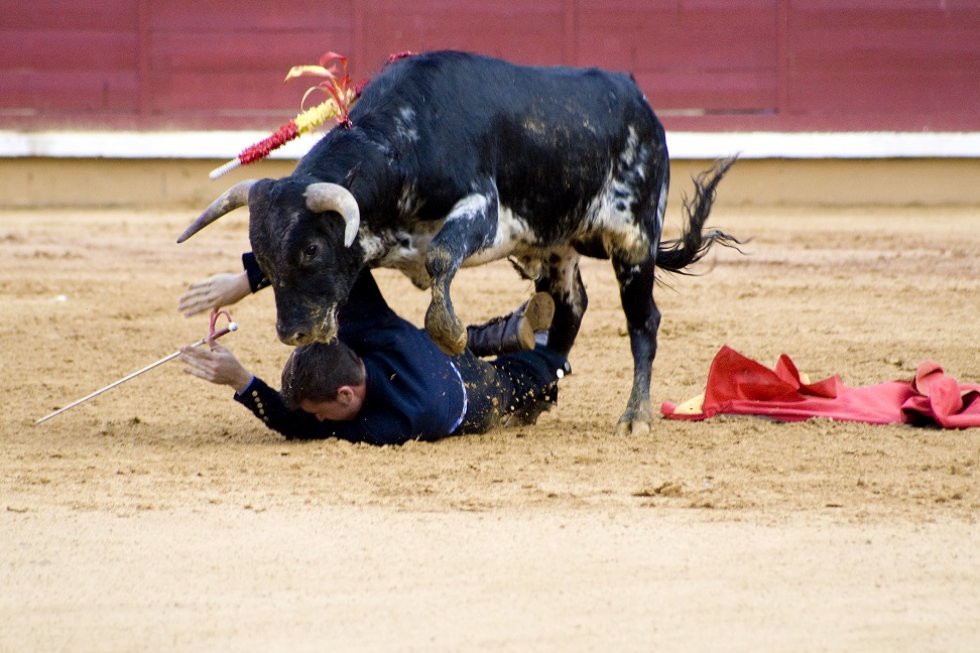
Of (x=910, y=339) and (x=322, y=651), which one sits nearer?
(x=322, y=651)

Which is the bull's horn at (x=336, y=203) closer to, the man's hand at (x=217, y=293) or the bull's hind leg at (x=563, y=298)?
the man's hand at (x=217, y=293)

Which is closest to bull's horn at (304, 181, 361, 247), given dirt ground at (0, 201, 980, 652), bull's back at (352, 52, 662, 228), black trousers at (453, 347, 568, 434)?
bull's back at (352, 52, 662, 228)

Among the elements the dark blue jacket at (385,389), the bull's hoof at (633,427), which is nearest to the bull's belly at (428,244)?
the dark blue jacket at (385,389)

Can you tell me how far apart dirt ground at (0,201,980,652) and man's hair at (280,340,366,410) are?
20 cm

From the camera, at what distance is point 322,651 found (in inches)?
115

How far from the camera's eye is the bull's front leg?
433 cm

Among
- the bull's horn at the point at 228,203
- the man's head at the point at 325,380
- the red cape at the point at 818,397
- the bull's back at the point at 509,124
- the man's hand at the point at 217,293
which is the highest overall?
the bull's back at the point at 509,124

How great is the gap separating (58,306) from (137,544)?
15.3 feet

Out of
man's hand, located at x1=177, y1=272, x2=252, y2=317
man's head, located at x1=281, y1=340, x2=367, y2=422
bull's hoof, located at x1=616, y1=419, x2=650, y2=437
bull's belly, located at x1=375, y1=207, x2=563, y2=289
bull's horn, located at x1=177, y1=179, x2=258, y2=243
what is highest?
bull's horn, located at x1=177, y1=179, x2=258, y2=243

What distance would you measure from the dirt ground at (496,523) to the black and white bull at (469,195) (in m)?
0.45

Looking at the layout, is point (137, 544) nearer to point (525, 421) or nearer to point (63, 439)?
point (63, 439)

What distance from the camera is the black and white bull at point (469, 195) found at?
13.9 feet

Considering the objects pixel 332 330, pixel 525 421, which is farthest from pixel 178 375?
pixel 332 330

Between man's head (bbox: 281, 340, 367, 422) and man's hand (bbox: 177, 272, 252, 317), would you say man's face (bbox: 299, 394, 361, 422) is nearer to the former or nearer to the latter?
man's head (bbox: 281, 340, 367, 422)
